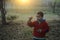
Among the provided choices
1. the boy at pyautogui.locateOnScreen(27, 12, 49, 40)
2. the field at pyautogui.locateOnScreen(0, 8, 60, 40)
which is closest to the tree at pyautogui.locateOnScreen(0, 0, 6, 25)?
the field at pyautogui.locateOnScreen(0, 8, 60, 40)

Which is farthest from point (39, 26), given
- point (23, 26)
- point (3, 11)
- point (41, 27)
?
point (3, 11)

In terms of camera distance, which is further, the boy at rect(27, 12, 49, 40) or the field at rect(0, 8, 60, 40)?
the field at rect(0, 8, 60, 40)

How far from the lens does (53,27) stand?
14.9 feet

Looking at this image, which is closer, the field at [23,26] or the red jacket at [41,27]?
the red jacket at [41,27]

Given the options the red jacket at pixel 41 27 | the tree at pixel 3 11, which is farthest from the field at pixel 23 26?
the red jacket at pixel 41 27

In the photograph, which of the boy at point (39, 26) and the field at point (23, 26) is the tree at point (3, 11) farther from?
the boy at point (39, 26)

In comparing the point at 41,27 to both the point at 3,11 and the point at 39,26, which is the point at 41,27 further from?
the point at 3,11

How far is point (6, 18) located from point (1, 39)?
0.49 meters

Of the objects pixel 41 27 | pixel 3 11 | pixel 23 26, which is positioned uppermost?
pixel 3 11

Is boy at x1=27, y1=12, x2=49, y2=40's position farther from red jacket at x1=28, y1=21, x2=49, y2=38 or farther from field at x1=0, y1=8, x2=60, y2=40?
field at x1=0, y1=8, x2=60, y2=40

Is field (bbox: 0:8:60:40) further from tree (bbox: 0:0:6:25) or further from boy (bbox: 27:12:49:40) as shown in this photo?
boy (bbox: 27:12:49:40)

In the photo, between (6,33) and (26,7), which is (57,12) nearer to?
(26,7)

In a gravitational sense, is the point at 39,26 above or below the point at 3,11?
below

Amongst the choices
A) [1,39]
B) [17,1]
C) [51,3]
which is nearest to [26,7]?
[17,1]
